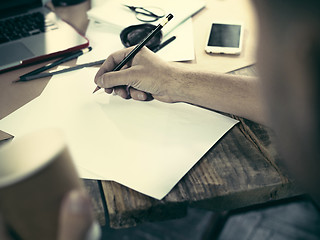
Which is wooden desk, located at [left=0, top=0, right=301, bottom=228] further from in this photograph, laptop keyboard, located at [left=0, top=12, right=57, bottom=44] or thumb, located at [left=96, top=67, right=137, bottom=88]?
laptop keyboard, located at [left=0, top=12, right=57, bottom=44]

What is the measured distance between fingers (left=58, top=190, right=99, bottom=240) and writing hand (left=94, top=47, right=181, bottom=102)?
46 cm

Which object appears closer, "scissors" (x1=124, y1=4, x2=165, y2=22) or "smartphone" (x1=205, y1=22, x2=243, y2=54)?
"smartphone" (x1=205, y1=22, x2=243, y2=54)

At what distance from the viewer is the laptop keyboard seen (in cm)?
106

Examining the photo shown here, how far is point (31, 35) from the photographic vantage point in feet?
3.51

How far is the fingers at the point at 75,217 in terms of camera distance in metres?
0.38

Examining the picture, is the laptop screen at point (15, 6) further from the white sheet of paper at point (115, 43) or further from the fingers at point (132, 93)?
the fingers at point (132, 93)

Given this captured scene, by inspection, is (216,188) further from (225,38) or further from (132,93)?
(225,38)

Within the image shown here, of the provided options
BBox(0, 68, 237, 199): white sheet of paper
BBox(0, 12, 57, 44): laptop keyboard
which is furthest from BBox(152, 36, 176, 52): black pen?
BBox(0, 12, 57, 44): laptop keyboard

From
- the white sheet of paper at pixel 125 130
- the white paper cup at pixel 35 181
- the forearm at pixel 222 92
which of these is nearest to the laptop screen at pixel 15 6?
the white sheet of paper at pixel 125 130

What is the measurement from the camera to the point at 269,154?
666mm

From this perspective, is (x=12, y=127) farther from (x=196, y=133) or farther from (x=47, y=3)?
(x=47, y=3)

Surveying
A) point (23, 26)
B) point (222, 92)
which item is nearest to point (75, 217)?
point (222, 92)

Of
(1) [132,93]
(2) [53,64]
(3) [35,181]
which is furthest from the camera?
(2) [53,64]

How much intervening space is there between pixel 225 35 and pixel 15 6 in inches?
28.0
